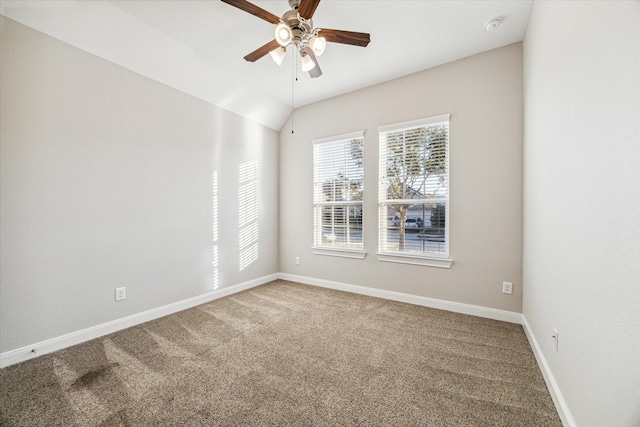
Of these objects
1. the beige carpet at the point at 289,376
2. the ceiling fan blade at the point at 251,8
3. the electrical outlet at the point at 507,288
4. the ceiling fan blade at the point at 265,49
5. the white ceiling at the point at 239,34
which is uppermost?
the white ceiling at the point at 239,34

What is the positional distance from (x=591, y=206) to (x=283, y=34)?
86.5 inches

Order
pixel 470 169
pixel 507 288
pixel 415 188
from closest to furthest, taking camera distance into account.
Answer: pixel 507 288 < pixel 470 169 < pixel 415 188

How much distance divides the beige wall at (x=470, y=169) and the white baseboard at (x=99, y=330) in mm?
2035

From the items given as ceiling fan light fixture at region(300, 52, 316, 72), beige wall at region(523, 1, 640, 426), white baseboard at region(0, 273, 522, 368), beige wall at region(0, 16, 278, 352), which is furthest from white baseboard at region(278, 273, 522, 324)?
ceiling fan light fixture at region(300, 52, 316, 72)

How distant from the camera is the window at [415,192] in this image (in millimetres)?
3154

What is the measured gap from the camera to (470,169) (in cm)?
296

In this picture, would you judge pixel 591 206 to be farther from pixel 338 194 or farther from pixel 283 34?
pixel 338 194

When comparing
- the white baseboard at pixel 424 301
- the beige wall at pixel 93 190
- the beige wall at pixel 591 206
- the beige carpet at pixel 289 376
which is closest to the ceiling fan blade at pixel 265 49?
the beige wall at pixel 93 190

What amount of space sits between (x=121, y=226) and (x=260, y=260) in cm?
202

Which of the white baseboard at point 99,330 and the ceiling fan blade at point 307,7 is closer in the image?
the ceiling fan blade at point 307,7

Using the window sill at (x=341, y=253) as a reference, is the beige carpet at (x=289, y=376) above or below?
below

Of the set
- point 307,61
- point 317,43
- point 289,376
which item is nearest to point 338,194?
point 307,61

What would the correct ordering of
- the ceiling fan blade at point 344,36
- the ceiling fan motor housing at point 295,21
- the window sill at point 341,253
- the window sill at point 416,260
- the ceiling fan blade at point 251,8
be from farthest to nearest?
the window sill at point 341,253
the window sill at point 416,260
the ceiling fan blade at point 344,36
the ceiling fan motor housing at point 295,21
the ceiling fan blade at point 251,8

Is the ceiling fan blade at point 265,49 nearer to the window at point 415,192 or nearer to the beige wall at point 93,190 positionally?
the beige wall at point 93,190
